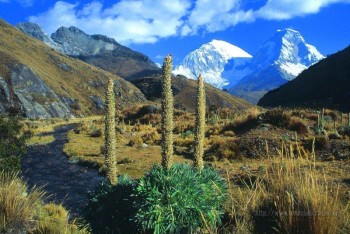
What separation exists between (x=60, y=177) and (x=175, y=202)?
19349 mm

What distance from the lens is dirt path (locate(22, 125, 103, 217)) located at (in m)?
19.6

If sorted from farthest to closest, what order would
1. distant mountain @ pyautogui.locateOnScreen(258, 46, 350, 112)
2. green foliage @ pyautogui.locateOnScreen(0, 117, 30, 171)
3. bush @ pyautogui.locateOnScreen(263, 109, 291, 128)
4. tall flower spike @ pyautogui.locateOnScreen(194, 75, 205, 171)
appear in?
distant mountain @ pyautogui.locateOnScreen(258, 46, 350, 112) → bush @ pyautogui.locateOnScreen(263, 109, 291, 128) → green foliage @ pyautogui.locateOnScreen(0, 117, 30, 171) → tall flower spike @ pyautogui.locateOnScreen(194, 75, 205, 171)

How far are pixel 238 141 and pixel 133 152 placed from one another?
9.70 m

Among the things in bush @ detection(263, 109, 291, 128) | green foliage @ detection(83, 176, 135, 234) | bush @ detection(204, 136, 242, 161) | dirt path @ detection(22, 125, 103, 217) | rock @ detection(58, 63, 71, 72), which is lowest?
dirt path @ detection(22, 125, 103, 217)

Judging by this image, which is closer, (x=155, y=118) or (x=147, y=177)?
(x=147, y=177)

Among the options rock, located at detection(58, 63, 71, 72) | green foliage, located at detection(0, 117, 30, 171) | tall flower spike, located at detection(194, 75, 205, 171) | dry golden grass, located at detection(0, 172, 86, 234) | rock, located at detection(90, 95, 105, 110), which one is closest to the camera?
tall flower spike, located at detection(194, 75, 205, 171)

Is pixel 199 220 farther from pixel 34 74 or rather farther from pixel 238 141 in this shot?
pixel 34 74

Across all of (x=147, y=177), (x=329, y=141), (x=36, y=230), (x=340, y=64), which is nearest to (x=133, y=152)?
(x=329, y=141)

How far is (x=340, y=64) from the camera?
117250 mm

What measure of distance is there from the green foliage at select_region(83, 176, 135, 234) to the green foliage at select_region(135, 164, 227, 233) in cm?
67

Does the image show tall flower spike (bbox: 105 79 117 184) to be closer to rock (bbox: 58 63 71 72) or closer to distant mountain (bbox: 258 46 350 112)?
distant mountain (bbox: 258 46 350 112)

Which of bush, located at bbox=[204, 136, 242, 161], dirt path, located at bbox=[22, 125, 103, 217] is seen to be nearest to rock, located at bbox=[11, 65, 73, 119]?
dirt path, located at bbox=[22, 125, 103, 217]

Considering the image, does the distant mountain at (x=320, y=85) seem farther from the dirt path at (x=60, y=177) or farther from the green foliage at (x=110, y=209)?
the green foliage at (x=110, y=209)

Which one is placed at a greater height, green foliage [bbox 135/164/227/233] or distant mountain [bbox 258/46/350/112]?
distant mountain [bbox 258/46/350/112]
